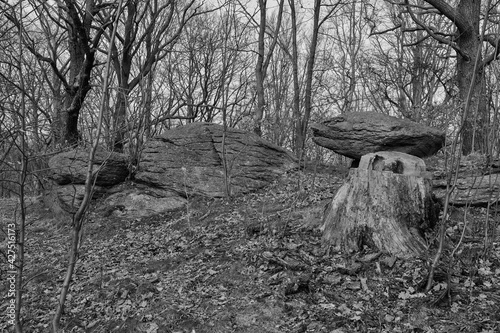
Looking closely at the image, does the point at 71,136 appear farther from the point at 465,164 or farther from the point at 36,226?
the point at 465,164

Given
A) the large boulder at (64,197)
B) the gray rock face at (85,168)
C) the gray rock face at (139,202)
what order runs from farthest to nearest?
the gray rock face at (85,168)
the large boulder at (64,197)
the gray rock face at (139,202)

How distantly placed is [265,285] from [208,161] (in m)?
4.67

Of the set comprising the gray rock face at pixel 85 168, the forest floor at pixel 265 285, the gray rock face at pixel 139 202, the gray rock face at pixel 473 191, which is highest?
the gray rock face at pixel 85 168

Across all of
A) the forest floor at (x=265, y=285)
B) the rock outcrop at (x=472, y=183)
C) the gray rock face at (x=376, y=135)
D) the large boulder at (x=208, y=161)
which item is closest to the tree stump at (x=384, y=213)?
the forest floor at (x=265, y=285)

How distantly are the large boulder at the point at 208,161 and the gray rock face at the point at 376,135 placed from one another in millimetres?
1470

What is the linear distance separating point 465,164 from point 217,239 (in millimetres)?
4330

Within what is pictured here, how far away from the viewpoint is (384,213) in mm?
4422

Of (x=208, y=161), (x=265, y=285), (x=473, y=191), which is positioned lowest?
(x=265, y=285)

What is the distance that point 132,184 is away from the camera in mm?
8461

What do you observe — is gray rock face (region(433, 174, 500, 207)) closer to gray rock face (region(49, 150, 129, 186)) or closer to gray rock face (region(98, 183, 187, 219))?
gray rock face (region(98, 183, 187, 219))

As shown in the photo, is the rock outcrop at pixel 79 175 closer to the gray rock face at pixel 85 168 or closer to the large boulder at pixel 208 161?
the gray rock face at pixel 85 168

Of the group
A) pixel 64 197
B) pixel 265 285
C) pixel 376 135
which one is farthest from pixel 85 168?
pixel 376 135

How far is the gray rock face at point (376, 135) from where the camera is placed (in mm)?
7352

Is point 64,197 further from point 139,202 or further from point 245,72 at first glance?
point 245,72
